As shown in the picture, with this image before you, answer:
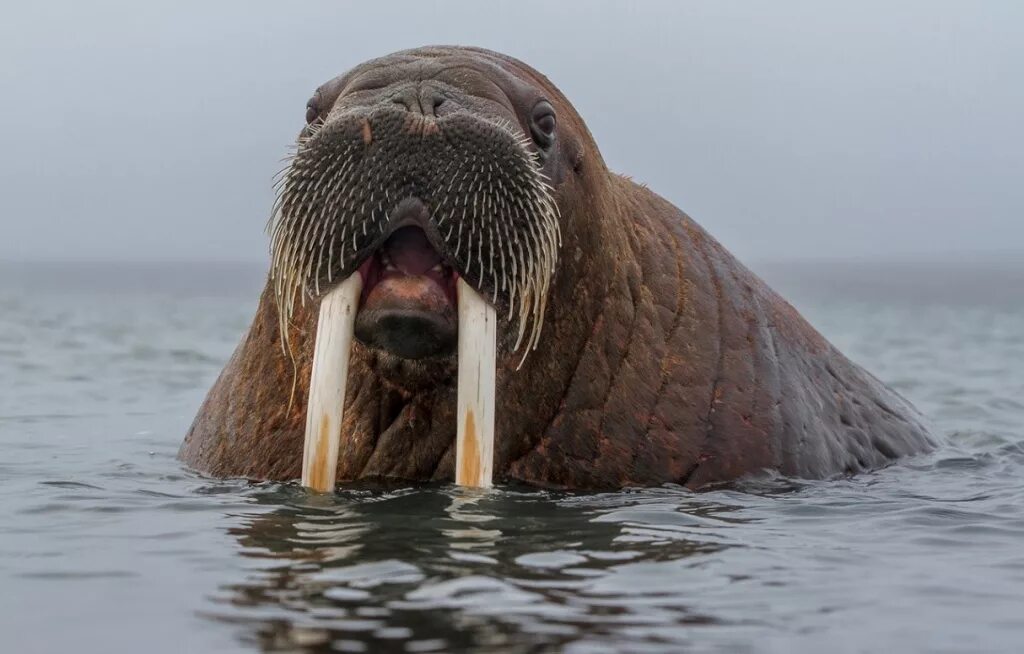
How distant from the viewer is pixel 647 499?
7.91 m

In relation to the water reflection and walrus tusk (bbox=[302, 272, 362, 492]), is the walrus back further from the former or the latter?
walrus tusk (bbox=[302, 272, 362, 492])

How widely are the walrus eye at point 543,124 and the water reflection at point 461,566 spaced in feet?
5.63

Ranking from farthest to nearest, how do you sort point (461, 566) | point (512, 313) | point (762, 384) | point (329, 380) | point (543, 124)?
point (762, 384) → point (543, 124) → point (512, 313) → point (329, 380) → point (461, 566)

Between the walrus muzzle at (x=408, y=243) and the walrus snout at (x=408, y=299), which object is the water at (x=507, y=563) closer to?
the walrus muzzle at (x=408, y=243)

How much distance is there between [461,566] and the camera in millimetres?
6320

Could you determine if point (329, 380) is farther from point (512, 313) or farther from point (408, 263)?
point (512, 313)

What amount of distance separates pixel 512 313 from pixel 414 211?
2.58 ft

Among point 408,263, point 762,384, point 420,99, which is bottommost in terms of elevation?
point 762,384

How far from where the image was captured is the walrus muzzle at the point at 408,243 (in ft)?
23.2

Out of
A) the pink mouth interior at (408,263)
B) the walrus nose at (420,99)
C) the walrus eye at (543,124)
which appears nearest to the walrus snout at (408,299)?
the pink mouth interior at (408,263)

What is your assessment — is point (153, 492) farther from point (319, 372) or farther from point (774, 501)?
point (774, 501)

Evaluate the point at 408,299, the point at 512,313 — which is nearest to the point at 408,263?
the point at 408,299

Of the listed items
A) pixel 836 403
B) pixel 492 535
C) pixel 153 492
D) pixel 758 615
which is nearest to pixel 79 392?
pixel 153 492


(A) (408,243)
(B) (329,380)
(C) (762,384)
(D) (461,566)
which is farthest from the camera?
(C) (762,384)
